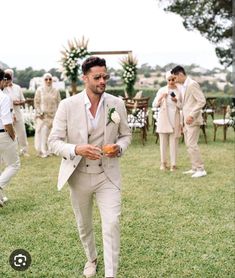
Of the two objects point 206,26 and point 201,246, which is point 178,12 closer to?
point 206,26

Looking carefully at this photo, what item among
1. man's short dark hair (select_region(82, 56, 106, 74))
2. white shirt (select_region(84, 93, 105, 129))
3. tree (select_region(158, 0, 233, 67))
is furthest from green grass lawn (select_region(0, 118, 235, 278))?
tree (select_region(158, 0, 233, 67))

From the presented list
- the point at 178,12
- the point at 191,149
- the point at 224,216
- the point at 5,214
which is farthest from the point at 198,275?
the point at 178,12

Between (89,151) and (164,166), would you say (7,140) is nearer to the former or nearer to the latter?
(89,151)

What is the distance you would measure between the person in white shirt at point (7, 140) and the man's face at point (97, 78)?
241 cm

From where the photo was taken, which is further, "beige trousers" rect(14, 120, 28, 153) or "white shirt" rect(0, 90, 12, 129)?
"beige trousers" rect(14, 120, 28, 153)

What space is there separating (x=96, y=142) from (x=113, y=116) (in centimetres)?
27

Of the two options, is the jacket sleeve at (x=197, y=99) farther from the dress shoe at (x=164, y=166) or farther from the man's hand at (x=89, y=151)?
the man's hand at (x=89, y=151)

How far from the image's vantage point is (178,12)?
2173cm

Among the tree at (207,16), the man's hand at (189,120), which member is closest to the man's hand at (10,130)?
the man's hand at (189,120)

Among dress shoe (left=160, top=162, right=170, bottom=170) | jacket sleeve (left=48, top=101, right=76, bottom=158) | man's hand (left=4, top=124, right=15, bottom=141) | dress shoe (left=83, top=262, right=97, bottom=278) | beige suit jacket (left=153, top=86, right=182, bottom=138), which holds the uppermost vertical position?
jacket sleeve (left=48, top=101, right=76, bottom=158)

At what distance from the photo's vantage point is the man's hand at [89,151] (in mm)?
3510

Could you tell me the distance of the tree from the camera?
826 inches

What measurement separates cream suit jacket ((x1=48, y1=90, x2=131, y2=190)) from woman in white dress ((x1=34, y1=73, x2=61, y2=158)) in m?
6.59

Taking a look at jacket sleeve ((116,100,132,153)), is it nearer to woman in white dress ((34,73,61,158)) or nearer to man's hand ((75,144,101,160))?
man's hand ((75,144,101,160))
